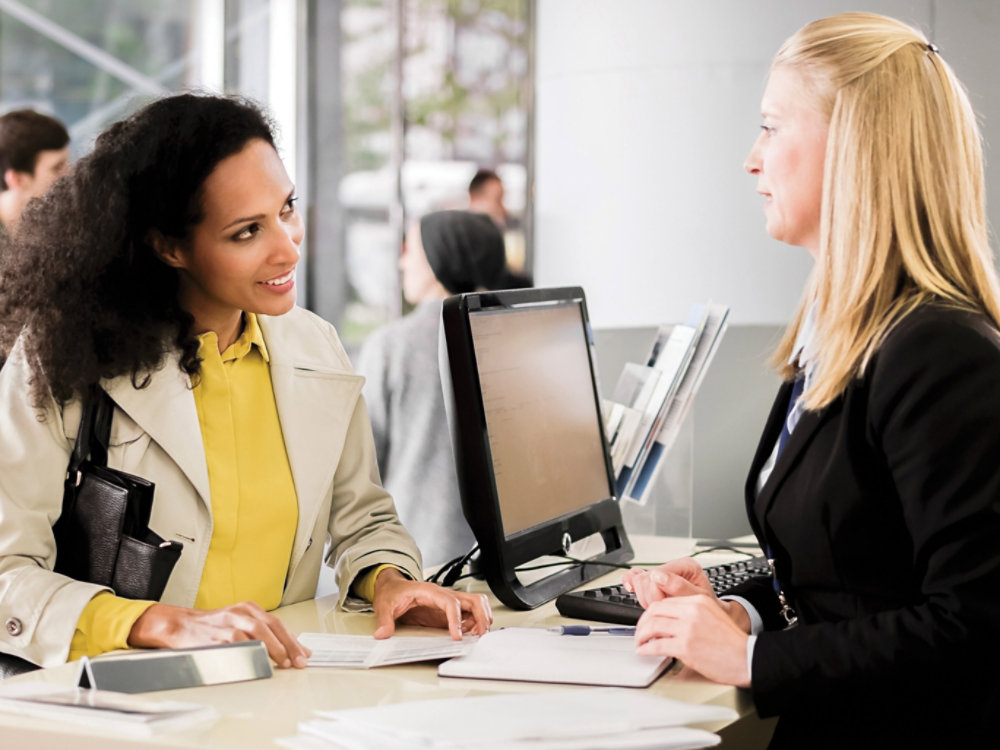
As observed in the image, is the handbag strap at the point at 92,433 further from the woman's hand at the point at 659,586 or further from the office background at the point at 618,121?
the woman's hand at the point at 659,586

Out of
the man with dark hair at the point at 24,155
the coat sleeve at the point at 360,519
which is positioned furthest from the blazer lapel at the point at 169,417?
the man with dark hair at the point at 24,155

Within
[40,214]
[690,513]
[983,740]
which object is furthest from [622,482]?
[40,214]

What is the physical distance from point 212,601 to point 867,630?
0.91m

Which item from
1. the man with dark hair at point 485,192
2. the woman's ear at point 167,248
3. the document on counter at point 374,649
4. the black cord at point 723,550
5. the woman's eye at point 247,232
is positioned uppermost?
the man with dark hair at point 485,192

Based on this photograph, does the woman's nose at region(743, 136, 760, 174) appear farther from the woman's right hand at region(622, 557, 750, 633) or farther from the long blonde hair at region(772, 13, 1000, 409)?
the woman's right hand at region(622, 557, 750, 633)

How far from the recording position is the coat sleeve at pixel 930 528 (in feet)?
4.03

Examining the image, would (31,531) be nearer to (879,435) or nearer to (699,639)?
(699,639)

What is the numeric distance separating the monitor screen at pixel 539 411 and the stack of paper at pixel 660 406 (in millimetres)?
131

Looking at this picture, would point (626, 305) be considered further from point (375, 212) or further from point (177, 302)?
point (375, 212)

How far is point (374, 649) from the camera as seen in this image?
148cm

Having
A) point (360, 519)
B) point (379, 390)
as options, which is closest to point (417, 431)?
point (379, 390)

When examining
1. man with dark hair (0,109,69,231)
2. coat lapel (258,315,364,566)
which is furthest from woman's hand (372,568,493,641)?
man with dark hair (0,109,69,231)

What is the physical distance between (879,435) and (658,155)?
7.04ft

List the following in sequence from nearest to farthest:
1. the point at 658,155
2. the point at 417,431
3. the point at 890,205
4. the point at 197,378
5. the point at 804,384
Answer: the point at 890,205, the point at 804,384, the point at 197,378, the point at 417,431, the point at 658,155
